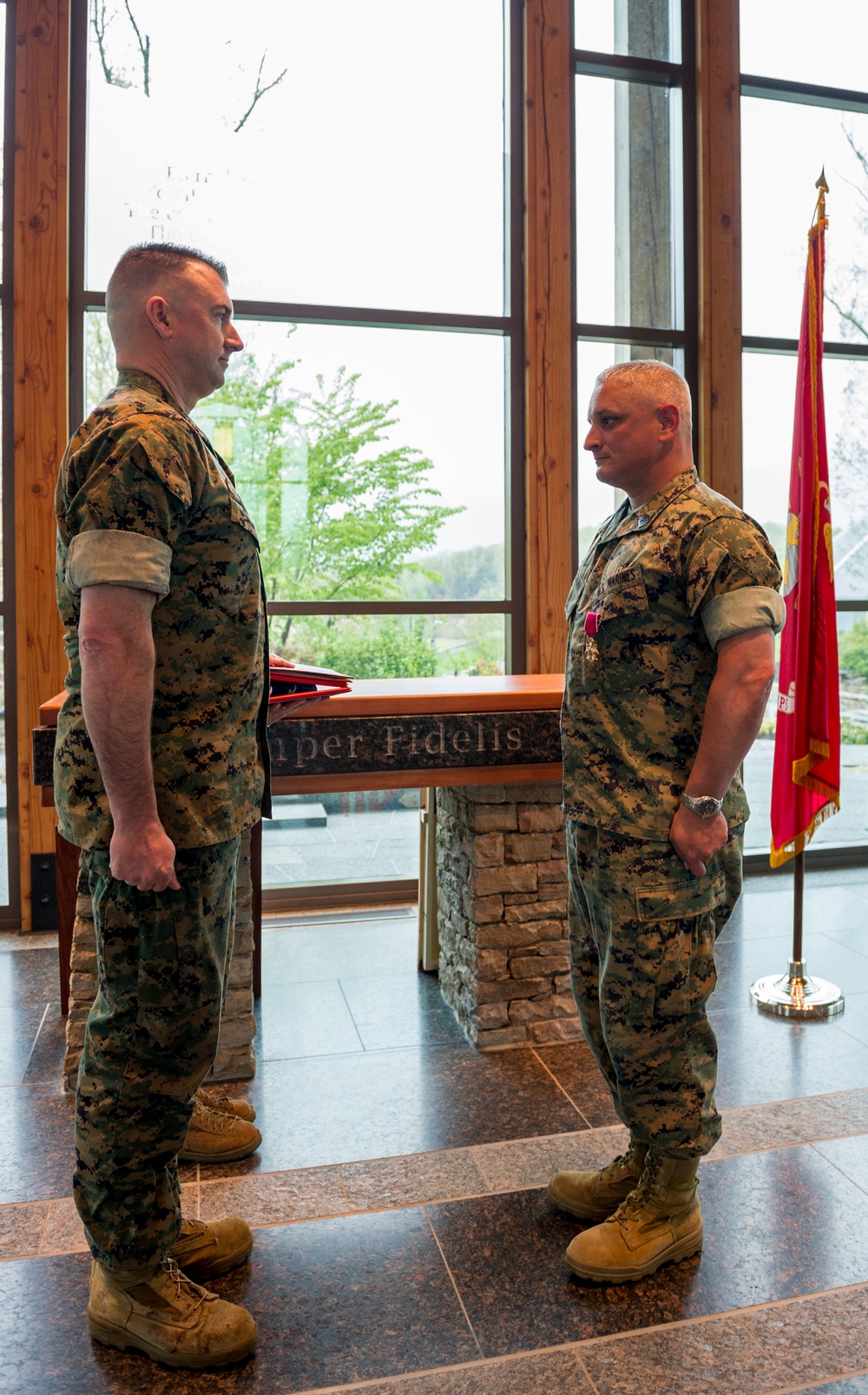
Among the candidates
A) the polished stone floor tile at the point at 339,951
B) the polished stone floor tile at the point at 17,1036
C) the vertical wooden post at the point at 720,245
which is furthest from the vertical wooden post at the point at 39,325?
the vertical wooden post at the point at 720,245

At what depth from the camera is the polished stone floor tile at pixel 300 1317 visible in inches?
65.9

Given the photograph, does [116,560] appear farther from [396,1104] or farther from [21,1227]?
[396,1104]

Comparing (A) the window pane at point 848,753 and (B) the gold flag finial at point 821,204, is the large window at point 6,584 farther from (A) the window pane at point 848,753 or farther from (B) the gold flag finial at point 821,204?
(A) the window pane at point 848,753

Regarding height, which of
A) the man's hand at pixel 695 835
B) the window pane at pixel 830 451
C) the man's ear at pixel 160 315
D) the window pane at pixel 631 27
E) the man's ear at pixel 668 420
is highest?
the window pane at pixel 631 27

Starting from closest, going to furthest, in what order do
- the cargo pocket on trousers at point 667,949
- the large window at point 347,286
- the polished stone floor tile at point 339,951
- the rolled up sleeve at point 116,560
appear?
the rolled up sleeve at point 116,560
the cargo pocket on trousers at point 667,949
the polished stone floor tile at point 339,951
the large window at point 347,286

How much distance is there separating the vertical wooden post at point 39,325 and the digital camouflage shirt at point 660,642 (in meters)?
2.65

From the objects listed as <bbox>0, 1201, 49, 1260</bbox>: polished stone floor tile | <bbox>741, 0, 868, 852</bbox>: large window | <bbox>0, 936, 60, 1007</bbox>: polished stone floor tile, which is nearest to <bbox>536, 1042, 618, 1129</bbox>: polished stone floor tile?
<bbox>0, 1201, 49, 1260</bbox>: polished stone floor tile

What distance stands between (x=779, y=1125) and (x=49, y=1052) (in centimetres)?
196

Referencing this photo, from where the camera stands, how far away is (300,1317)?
182cm

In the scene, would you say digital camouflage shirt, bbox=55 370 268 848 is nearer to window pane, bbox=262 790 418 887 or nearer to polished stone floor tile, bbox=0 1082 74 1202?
polished stone floor tile, bbox=0 1082 74 1202

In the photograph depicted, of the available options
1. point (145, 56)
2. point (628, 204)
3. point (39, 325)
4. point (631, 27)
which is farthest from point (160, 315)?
point (631, 27)

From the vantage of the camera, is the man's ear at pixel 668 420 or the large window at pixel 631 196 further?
the large window at pixel 631 196

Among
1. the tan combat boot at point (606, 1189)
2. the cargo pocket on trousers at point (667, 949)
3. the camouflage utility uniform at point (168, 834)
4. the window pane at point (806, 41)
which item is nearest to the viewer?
the camouflage utility uniform at point (168, 834)

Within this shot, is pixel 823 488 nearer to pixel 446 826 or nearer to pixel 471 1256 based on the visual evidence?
pixel 446 826
